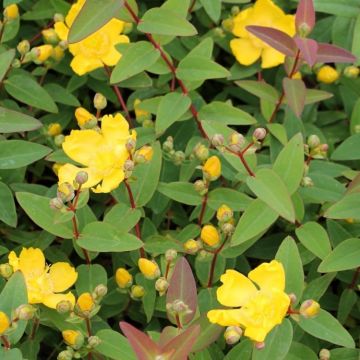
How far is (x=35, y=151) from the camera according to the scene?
1579mm

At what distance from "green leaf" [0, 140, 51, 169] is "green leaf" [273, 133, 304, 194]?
0.49 metres

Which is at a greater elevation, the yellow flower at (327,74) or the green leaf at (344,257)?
the yellow flower at (327,74)

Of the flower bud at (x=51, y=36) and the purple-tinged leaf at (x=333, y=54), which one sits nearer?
the purple-tinged leaf at (x=333, y=54)

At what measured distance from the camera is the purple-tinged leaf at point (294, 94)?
5.40ft

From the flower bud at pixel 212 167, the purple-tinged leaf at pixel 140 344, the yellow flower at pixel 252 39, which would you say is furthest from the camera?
the yellow flower at pixel 252 39

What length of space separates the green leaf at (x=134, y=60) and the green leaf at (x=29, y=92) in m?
0.21

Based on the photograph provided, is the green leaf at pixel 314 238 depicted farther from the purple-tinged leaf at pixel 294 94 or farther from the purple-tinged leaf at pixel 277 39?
the purple-tinged leaf at pixel 277 39

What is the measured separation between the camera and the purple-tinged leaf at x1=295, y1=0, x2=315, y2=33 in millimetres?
1578

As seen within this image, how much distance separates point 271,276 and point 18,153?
627 millimetres

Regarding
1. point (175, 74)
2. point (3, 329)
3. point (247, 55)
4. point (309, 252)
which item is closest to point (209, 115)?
point (175, 74)

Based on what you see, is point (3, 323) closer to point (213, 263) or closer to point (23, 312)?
point (23, 312)

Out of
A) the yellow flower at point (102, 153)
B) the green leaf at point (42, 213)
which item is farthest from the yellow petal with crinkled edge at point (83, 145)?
the green leaf at point (42, 213)

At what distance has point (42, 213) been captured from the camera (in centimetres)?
147

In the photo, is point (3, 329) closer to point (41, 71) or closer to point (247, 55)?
point (41, 71)
